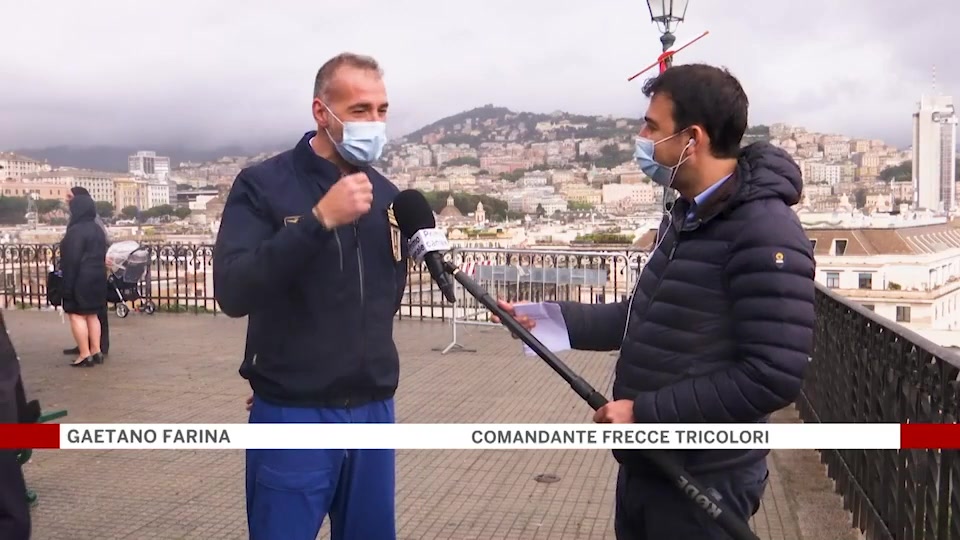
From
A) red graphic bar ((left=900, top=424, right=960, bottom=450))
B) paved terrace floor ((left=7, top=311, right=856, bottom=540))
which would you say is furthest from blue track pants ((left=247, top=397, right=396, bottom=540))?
paved terrace floor ((left=7, top=311, right=856, bottom=540))

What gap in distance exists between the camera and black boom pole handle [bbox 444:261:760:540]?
6.89ft

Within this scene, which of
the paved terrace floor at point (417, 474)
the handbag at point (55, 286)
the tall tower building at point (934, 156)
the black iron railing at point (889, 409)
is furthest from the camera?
the tall tower building at point (934, 156)

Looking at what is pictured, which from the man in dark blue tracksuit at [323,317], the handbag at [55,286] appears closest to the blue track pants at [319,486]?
the man in dark blue tracksuit at [323,317]

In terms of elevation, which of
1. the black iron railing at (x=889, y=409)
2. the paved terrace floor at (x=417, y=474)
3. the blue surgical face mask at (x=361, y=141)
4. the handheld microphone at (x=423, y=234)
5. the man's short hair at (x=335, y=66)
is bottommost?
the paved terrace floor at (x=417, y=474)

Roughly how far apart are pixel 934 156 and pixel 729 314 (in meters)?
90.9

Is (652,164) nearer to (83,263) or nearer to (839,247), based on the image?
(83,263)

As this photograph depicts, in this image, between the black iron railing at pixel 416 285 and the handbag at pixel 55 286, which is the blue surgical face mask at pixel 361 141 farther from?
the handbag at pixel 55 286

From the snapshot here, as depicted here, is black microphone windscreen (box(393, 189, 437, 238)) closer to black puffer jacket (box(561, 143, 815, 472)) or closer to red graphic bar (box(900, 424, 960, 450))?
black puffer jacket (box(561, 143, 815, 472))

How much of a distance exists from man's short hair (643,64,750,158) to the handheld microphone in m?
0.74

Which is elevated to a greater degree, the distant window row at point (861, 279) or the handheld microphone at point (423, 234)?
the handheld microphone at point (423, 234)

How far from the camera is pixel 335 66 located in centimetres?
262

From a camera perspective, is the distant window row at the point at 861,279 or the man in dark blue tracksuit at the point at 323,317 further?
the distant window row at the point at 861,279

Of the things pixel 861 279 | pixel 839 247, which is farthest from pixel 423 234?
pixel 861 279

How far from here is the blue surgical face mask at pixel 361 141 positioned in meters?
2.60
